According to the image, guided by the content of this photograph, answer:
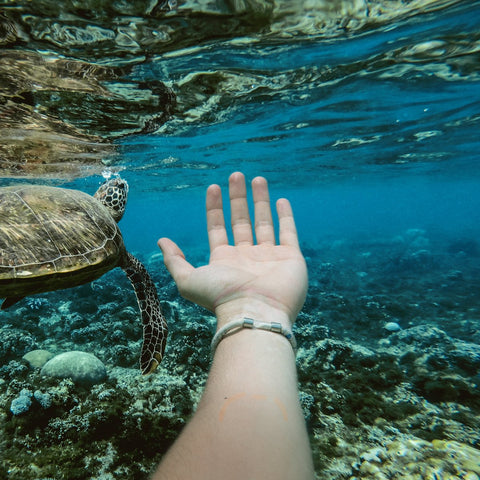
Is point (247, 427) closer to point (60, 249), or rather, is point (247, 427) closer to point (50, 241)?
point (60, 249)

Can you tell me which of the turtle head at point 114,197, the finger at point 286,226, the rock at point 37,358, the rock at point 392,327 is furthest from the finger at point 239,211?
the rock at point 392,327

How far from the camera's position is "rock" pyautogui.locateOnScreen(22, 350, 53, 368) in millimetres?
5156

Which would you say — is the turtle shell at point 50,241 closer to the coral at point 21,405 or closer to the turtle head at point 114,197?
the turtle head at point 114,197

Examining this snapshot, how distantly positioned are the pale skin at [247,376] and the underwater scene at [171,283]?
1.96 meters

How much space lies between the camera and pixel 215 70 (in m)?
6.36

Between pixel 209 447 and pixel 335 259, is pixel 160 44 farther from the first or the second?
pixel 335 259

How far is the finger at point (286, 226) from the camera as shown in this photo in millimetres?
3399

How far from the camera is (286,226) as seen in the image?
3551mm

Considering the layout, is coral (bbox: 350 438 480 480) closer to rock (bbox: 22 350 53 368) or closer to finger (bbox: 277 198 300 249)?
finger (bbox: 277 198 300 249)

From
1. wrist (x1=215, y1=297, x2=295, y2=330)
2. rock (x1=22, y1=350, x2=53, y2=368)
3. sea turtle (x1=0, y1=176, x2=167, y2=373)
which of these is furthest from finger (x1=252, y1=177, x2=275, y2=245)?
rock (x1=22, y1=350, x2=53, y2=368)

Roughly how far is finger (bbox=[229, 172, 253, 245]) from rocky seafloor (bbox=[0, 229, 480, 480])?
101 inches

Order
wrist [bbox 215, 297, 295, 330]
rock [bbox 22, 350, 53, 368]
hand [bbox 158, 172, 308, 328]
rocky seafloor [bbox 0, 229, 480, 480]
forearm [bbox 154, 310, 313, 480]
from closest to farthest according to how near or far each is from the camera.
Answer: forearm [bbox 154, 310, 313, 480]
wrist [bbox 215, 297, 295, 330]
hand [bbox 158, 172, 308, 328]
rocky seafloor [bbox 0, 229, 480, 480]
rock [bbox 22, 350, 53, 368]

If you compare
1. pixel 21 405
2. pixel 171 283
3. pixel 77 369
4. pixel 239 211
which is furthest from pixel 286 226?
pixel 171 283

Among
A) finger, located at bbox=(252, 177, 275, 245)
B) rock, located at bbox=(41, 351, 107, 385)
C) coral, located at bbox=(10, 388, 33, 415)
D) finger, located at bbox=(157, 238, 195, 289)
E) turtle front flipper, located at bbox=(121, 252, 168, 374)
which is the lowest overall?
rock, located at bbox=(41, 351, 107, 385)
